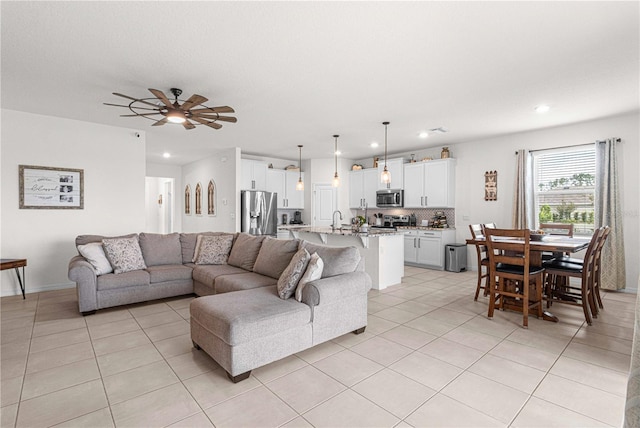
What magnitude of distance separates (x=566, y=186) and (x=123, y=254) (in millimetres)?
7037

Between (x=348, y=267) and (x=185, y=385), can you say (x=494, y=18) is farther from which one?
(x=185, y=385)

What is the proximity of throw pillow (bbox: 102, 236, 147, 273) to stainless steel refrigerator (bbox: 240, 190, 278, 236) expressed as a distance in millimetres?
2812

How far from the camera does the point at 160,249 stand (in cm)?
461

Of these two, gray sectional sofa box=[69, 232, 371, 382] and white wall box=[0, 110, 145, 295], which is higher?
white wall box=[0, 110, 145, 295]

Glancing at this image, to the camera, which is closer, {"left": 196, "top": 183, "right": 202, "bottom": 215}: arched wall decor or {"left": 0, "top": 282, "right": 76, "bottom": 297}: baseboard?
{"left": 0, "top": 282, "right": 76, "bottom": 297}: baseboard

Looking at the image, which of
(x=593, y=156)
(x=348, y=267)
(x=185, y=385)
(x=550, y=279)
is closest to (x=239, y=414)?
(x=185, y=385)

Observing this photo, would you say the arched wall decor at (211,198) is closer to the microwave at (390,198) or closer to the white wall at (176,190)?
the white wall at (176,190)

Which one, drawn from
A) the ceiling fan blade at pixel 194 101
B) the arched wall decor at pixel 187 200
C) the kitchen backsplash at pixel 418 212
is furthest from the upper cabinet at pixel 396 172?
the arched wall decor at pixel 187 200

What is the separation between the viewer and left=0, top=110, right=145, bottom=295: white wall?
14.9 feet

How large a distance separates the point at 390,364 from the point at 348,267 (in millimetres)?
959

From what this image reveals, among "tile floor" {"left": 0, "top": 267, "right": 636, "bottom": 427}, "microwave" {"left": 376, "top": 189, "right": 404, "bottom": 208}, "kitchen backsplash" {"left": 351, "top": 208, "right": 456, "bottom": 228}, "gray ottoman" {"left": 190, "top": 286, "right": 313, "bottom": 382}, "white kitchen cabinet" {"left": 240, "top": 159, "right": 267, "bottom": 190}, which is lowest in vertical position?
"tile floor" {"left": 0, "top": 267, "right": 636, "bottom": 427}

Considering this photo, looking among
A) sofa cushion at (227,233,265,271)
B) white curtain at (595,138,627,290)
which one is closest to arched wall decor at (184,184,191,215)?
sofa cushion at (227,233,265,271)

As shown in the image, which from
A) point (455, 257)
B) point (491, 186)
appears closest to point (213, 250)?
point (455, 257)

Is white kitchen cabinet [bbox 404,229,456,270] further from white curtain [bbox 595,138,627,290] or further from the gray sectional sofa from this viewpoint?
Answer: the gray sectional sofa
